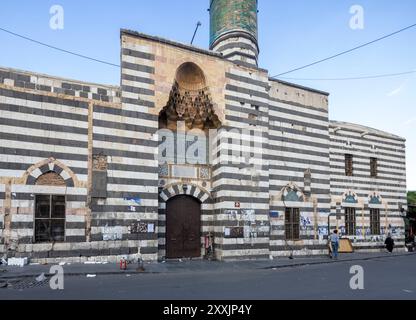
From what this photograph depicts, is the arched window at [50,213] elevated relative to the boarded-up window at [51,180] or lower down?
lower down

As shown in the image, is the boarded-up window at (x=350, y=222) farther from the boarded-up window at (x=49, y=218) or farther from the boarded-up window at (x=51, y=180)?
the boarded-up window at (x=51, y=180)

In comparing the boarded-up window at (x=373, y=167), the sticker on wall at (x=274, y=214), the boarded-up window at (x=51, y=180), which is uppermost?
the boarded-up window at (x=373, y=167)

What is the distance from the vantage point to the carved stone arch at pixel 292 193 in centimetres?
1908

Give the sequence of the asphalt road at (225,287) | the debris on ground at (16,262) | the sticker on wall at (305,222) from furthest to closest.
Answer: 1. the sticker on wall at (305,222)
2. the debris on ground at (16,262)
3. the asphalt road at (225,287)

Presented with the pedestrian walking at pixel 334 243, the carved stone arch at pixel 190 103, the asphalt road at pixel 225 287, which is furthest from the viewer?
the pedestrian walking at pixel 334 243

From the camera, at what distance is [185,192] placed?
1677 cm

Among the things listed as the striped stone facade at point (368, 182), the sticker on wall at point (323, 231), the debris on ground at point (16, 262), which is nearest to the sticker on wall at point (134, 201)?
the debris on ground at point (16, 262)

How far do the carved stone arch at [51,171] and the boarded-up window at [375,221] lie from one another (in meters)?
18.9

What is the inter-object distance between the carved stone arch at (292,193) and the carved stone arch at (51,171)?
32.1 feet

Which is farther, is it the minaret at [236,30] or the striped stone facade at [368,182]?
the striped stone facade at [368,182]

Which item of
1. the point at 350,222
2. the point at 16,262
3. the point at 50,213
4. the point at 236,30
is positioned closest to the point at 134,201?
the point at 50,213

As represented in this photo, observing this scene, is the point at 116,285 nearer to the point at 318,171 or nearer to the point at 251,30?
the point at 318,171

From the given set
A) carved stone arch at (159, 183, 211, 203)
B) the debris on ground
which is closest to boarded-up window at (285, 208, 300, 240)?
carved stone arch at (159, 183, 211, 203)

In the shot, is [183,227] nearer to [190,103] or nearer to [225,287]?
[190,103]
